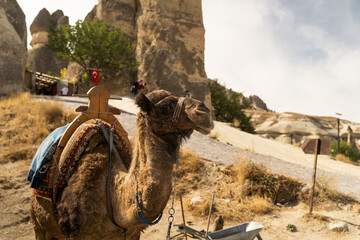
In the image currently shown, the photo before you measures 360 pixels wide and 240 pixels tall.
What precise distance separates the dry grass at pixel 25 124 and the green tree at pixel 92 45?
45.9 ft

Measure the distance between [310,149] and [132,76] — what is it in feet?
71.7

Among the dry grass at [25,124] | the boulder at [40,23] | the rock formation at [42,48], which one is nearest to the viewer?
the dry grass at [25,124]

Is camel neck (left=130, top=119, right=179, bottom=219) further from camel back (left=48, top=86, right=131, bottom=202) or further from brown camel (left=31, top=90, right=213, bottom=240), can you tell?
camel back (left=48, top=86, right=131, bottom=202)

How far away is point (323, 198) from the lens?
6.49 metres

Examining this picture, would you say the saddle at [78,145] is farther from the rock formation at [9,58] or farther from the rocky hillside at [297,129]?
the rocky hillside at [297,129]

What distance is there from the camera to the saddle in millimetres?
3004

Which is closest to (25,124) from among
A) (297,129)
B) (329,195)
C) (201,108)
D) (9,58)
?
(9,58)

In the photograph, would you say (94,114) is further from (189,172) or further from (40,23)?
(40,23)

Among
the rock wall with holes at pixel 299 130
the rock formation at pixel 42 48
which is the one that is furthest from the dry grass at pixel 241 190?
the rock formation at pixel 42 48

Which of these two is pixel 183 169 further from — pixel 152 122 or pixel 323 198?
pixel 152 122

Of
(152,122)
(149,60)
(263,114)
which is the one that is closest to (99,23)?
(149,60)

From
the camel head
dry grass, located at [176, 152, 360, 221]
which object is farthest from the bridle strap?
dry grass, located at [176, 152, 360, 221]

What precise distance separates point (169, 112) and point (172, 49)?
877 inches

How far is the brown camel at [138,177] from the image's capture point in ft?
7.09
